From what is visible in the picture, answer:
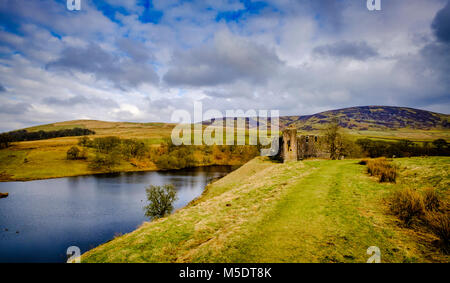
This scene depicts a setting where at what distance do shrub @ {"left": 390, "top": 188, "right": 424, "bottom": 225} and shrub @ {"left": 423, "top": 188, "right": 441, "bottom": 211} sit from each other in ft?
1.09

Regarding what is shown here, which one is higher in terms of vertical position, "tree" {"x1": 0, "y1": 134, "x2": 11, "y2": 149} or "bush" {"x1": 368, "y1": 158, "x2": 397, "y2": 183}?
"tree" {"x1": 0, "y1": 134, "x2": 11, "y2": 149}

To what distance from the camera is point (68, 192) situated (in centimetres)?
4688

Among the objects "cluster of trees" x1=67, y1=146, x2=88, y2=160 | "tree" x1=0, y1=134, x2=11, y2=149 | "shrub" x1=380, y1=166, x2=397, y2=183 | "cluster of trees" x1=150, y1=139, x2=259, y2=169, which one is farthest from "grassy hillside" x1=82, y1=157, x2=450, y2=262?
"tree" x1=0, y1=134, x2=11, y2=149

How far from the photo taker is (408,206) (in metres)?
7.67

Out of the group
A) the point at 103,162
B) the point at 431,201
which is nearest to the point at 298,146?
the point at 431,201

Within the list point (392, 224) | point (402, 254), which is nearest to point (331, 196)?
point (392, 224)

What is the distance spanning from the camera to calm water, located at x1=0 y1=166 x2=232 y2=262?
23359 millimetres

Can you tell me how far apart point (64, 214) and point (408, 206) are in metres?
42.8

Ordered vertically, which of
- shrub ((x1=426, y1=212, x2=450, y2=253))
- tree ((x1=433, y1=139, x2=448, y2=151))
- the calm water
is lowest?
the calm water

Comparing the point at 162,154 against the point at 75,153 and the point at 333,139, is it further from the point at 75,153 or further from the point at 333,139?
the point at 333,139

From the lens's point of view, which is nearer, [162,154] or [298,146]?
[298,146]

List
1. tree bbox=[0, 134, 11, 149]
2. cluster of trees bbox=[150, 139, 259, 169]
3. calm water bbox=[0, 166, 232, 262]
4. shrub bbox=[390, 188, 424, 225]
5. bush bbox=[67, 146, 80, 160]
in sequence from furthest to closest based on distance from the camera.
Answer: tree bbox=[0, 134, 11, 149] → cluster of trees bbox=[150, 139, 259, 169] → bush bbox=[67, 146, 80, 160] → calm water bbox=[0, 166, 232, 262] → shrub bbox=[390, 188, 424, 225]

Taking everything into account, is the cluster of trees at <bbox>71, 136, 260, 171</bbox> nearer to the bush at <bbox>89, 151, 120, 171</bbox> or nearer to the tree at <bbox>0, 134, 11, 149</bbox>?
the bush at <bbox>89, 151, 120, 171</bbox>
